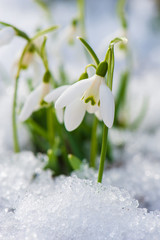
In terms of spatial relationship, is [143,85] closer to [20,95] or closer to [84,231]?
[20,95]

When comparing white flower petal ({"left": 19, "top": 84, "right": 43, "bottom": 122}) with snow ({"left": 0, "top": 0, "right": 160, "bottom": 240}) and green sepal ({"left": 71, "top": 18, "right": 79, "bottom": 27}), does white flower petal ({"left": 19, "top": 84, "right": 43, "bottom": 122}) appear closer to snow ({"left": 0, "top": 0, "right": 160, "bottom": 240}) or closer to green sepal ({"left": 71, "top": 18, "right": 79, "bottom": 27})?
snow ({"left": 0, "top": 0, "right": 160, "bottom": 240})

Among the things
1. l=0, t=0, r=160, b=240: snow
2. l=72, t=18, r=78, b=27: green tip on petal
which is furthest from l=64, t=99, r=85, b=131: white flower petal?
l=72, t=18, r=78, b=27: green tip on petal

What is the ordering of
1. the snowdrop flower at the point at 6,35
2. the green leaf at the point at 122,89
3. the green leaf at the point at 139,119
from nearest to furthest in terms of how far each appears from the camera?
the snowdrop flower at the point at 6,35 < the green leaf at the point at 122,89 < the green leaf at the point at 139,119

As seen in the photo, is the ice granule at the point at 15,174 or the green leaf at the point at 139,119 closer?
the ice granule at the point at 15,174

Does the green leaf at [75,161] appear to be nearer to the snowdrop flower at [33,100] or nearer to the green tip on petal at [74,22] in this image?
the snowdrop flower at [33,100]

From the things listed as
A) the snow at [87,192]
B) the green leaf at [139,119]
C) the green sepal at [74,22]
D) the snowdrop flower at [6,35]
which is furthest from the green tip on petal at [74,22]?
the green leaf at [139,119]

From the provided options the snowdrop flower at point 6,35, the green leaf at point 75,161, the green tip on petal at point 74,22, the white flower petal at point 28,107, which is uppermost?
the green tip on petal at point 74,22
